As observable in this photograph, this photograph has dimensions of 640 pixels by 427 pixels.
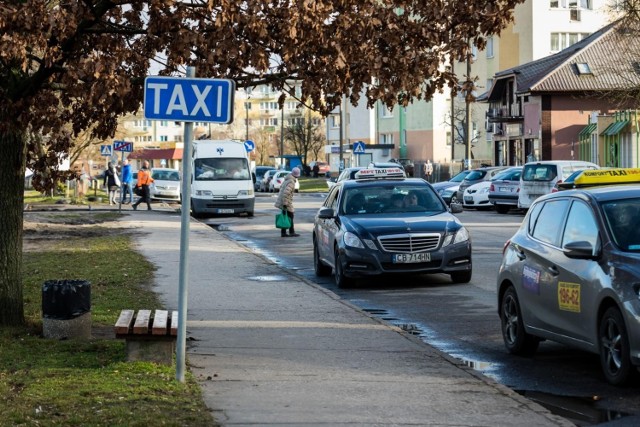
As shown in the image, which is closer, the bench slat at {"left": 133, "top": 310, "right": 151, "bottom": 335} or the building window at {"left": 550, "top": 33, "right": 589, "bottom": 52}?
the bench slat at {"left": 133, "top": 310, "right": 151, "bottom": 335}

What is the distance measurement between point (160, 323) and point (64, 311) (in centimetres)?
202

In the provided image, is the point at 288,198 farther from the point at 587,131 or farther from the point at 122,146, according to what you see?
the point at 587,131

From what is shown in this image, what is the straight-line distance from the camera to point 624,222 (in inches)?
401

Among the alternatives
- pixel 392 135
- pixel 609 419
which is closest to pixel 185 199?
pixel 609 419

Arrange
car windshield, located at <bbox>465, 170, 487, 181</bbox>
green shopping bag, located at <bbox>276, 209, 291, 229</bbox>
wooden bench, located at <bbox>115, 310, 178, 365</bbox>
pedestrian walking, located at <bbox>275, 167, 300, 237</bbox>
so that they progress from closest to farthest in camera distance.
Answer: wooden bench, located at <bbox>115, 310, 178, 365</bbox>, pedestrian walking, located at <bbox>275, 167, 300, 237</bbox>, green shopping bag, located at <bbox>276, 209, 291, 229</bbox>, car windshield, located at <bbox>465, 170, 487, 181</bbox>

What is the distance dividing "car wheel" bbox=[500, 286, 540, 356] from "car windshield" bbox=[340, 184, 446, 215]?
23.7ft

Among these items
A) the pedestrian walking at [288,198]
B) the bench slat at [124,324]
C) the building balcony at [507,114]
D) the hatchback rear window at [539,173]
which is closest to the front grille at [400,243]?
the bench slat at [124,324]

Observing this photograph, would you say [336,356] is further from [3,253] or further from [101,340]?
[3,253]

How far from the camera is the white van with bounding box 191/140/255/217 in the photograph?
1702 inches

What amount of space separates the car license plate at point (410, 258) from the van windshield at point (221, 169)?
86.6 feet

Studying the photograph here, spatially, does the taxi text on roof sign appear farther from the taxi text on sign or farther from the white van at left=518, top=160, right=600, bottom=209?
the white van at left=518, top=160, right=600, bottom=209

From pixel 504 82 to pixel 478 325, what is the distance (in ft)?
211

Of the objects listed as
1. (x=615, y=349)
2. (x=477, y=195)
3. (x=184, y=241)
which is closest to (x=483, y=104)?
(x=477, y=195)

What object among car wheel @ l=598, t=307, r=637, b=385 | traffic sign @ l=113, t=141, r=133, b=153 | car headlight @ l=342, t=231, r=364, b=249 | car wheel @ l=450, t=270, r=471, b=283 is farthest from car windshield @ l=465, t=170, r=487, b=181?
car wheel @ l=598, t=307, r=637, b=385
